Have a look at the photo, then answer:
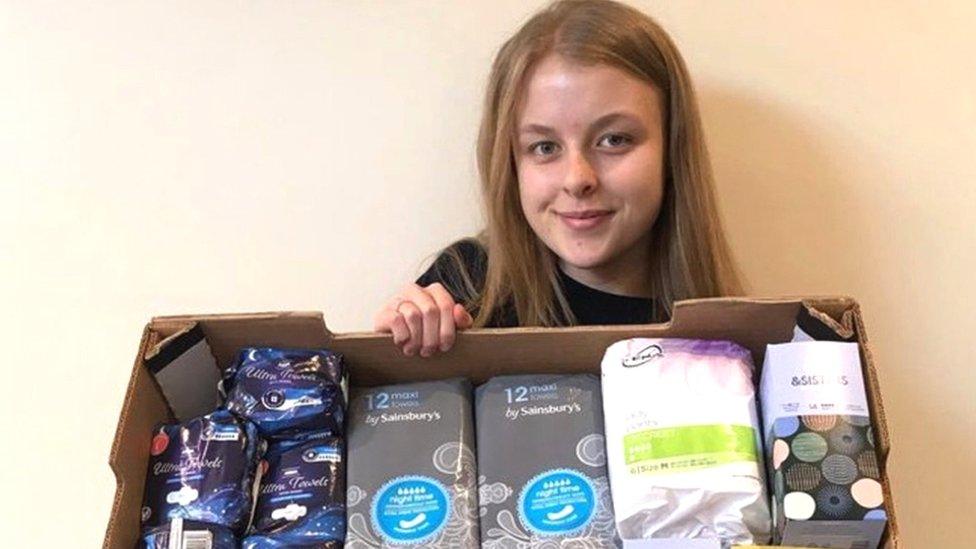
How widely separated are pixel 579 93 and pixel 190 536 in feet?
1.87

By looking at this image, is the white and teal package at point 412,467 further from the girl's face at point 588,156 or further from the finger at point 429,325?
the girl's face at point 588,156

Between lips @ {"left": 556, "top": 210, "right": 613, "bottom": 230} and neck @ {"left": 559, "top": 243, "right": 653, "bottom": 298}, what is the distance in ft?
0.42

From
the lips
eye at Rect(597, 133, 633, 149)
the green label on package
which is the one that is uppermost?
eye at Rect(597, 133, 633, 149)

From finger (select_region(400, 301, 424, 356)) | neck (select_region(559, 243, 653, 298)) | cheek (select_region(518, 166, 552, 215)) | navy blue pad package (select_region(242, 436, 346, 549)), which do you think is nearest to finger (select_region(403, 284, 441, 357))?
finger (select_region(400, 301, 424, 356))

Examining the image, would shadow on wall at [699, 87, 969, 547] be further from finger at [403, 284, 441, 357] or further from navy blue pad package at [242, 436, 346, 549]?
navy blue pad package at [242, 436, 346, 549]

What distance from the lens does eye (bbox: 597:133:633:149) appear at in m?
1.03

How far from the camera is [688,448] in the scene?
31.0 inches

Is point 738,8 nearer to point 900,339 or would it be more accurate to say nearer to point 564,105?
point 564,105

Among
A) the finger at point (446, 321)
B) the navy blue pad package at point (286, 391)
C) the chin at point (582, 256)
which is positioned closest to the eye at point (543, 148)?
the chin at point (582, 256)

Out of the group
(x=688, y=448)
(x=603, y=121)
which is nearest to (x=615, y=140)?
(x=603, y=121)

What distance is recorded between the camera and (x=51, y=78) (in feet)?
4.06

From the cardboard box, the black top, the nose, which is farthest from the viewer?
the black top

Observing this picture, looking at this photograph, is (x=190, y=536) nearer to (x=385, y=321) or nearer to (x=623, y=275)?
(x=385, y=321)

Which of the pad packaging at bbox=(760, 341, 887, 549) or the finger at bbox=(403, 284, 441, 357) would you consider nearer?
the pad packaging at bbox=(760, 341, 887, 549)
